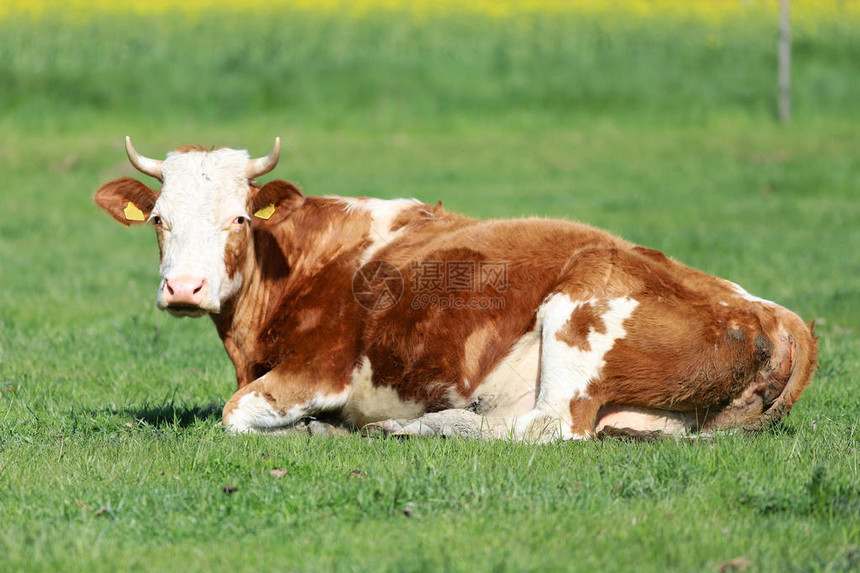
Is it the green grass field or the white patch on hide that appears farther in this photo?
the white patch on hide

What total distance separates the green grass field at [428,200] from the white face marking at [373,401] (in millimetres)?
632

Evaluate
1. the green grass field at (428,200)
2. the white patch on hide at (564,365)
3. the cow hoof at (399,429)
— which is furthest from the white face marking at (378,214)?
the green grass field at (428,200)

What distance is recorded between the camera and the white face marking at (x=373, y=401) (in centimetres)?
659

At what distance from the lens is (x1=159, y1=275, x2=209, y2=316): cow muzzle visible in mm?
6035

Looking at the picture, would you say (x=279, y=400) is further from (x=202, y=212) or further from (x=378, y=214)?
(x=378, y=214)

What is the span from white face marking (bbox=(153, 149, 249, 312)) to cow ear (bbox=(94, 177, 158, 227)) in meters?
0.38

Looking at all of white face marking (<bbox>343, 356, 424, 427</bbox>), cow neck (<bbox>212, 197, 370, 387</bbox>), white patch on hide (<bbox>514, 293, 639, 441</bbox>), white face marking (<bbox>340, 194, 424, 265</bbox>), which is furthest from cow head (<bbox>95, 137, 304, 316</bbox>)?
white patch on hide (<bbox>514, 293, 639, 441</bbox>)

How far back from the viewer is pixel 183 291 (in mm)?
6051

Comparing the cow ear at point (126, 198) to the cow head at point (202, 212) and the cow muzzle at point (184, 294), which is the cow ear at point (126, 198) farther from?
the cow muzzle at point (184, 294)

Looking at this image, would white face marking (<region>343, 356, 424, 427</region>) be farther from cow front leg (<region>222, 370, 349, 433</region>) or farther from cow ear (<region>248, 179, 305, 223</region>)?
cow ear (<region>248, 179, 305, 223</region>)

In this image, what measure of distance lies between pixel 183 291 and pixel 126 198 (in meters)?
1.38

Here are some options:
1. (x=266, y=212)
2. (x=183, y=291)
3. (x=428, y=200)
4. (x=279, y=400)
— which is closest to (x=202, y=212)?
(x=266, y=212)

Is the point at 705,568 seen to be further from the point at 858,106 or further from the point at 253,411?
the point at 858,106

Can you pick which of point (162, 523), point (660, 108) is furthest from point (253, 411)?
point (660, 108)
